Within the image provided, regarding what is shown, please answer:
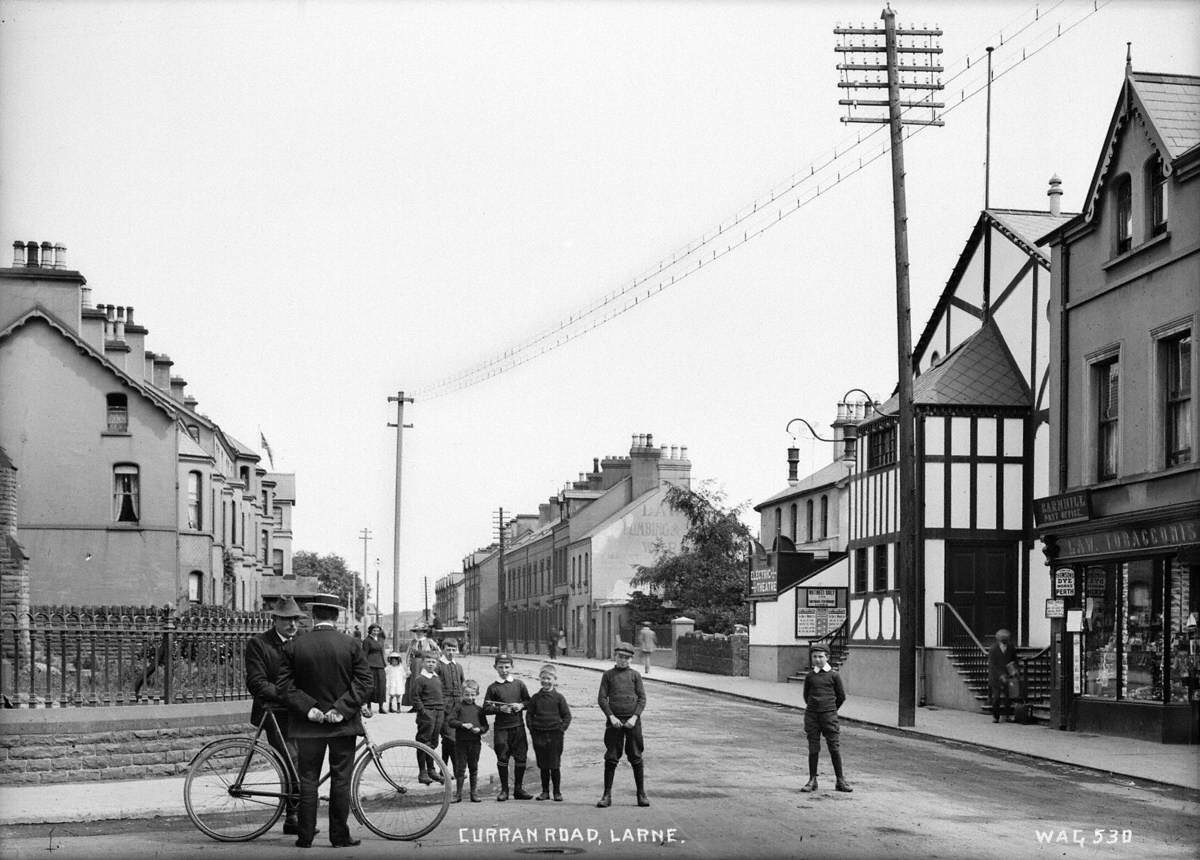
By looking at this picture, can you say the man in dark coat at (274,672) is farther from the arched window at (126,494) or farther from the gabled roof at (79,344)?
the arched window at (126,494)

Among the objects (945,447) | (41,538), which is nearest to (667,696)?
(945,447)

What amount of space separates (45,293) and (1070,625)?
31.2 meters

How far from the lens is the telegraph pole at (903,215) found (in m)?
25.1

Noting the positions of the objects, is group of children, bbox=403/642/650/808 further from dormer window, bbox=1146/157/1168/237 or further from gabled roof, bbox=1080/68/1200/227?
gabled roof, bbox=1080/68/1200/227

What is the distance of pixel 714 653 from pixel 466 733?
34.8 m

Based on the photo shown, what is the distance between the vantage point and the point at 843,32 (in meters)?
26.0

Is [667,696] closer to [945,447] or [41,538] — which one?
[945,447]

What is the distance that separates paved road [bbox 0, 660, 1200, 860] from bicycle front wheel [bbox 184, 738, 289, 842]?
6.9 inches

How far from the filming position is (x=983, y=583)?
3247 cm

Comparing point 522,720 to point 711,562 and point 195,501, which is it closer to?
point 195,501

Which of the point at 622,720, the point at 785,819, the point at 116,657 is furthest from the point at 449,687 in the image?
the point at 785,819

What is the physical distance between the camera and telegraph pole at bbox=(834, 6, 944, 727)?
25141 millimetres

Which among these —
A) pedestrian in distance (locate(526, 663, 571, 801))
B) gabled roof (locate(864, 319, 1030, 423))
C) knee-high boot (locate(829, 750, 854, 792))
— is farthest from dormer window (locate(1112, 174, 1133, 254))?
pedestrian in distance (locate(526, 663, 571, 801))

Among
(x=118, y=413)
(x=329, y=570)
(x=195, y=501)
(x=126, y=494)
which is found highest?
(x=118, y=413)
